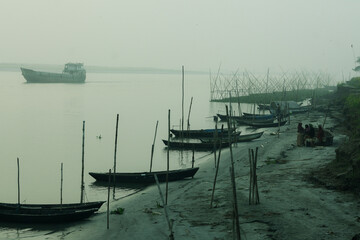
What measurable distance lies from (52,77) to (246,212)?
11599cm

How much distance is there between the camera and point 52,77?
123 meters

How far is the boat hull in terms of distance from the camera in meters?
115

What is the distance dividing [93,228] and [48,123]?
37079 mm

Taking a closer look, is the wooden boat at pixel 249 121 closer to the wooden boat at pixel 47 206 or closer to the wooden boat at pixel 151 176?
the wooden boat at pixel 151 176

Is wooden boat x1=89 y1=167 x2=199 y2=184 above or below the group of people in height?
below

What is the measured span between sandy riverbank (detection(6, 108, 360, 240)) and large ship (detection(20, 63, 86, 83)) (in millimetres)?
95908

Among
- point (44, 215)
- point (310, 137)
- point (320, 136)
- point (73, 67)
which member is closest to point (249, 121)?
point (310, 137)

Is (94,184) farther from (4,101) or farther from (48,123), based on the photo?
(4,101)

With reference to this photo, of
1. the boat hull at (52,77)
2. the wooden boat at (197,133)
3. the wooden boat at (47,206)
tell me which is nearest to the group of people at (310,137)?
the wooden boat at (197,133)

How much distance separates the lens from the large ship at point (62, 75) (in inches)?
4413

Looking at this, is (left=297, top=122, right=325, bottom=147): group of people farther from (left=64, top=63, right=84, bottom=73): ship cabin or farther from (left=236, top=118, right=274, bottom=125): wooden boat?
(left=64, top=63, right=84, bottom=73): ship cabin

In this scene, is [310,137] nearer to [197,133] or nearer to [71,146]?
[197,133]

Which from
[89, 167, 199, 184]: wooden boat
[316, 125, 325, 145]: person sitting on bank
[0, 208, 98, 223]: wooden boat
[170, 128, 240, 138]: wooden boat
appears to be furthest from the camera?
[170, 128, 240, 138]: wooden boat

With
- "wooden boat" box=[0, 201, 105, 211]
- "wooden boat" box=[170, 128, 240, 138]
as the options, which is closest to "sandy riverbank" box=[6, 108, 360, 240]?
"wooden boat" box=[0, 201, 105, 211]
